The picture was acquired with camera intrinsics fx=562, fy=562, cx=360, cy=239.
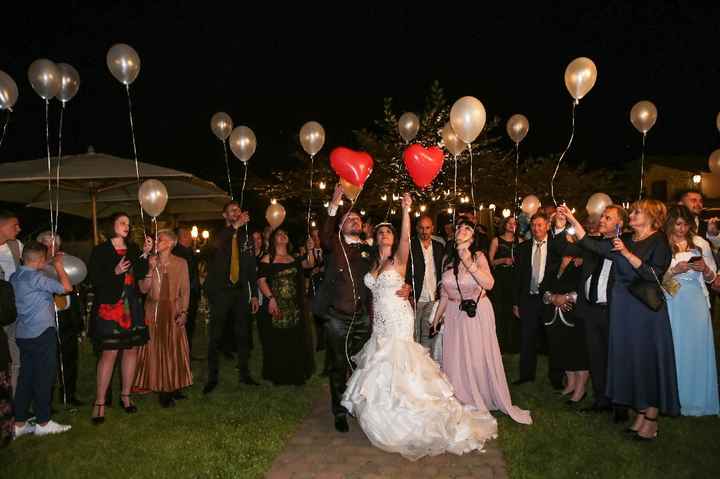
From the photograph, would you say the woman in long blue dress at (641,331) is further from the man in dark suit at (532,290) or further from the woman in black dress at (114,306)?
the woman in black dress at (114,306)

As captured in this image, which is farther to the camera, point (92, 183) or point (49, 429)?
point (92, 183)

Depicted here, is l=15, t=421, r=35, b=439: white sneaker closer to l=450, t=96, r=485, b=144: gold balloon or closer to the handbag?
l=450, t=96, r=485, b=144: gold balloon

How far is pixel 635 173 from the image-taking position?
42.6 metres

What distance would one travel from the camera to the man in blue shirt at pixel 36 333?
5.04 metres

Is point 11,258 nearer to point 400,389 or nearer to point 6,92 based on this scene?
point 6,92

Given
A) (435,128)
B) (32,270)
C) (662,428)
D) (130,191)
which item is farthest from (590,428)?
(435,128)

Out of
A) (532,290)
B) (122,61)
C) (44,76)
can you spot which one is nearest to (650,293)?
(532,290)

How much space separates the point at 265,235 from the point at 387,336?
4.47 m

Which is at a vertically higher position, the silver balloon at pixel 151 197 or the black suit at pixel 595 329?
the silver balloon at pixel 151 197

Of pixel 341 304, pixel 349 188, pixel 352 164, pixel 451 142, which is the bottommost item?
pixel 341 304

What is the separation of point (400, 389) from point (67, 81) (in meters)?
5.59

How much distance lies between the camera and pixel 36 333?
16.6 feet

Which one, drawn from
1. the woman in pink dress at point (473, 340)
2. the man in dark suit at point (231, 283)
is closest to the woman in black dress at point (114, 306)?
the man in dark suit at point (231, 283)

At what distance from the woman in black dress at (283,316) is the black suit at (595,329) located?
324 cm
